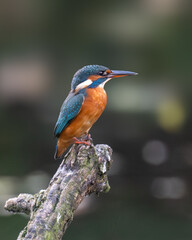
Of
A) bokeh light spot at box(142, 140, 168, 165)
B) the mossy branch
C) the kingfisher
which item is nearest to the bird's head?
the kingfisher

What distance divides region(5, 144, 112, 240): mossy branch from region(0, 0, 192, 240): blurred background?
14.8 ft

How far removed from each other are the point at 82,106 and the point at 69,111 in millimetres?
70

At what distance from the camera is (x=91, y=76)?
7.83ft

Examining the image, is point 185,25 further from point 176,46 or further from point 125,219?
point 125,219

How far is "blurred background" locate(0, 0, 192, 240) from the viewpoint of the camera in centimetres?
680

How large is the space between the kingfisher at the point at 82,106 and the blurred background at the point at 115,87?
4.19 meters

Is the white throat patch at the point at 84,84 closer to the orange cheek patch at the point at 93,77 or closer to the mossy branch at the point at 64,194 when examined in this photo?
the orange cheek patch at the point at 93,77

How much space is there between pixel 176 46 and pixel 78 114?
4.80 meters

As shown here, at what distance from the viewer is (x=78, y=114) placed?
234 cm

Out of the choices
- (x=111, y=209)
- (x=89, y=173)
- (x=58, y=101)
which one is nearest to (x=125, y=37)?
(x=58, y=101)

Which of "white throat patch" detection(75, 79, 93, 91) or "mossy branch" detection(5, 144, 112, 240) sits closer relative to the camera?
"mossy branch" detection(5, 144, 112, 240)

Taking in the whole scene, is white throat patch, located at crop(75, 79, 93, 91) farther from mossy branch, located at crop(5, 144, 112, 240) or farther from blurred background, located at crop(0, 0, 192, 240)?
blurred background, located at crop(0, 0, 192, 240)

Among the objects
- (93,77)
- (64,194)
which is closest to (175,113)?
(93,77)

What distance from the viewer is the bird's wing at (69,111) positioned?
2330 mm
